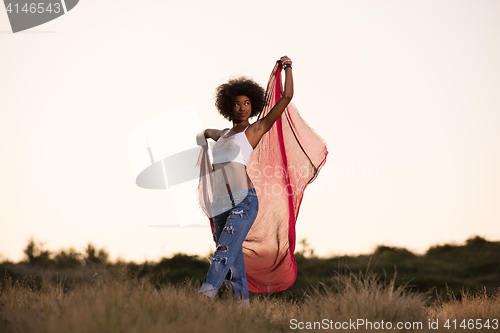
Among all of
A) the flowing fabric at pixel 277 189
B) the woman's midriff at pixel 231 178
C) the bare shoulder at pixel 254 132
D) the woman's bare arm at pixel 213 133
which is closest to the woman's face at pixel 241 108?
the bare shoulder at pixel 254 132

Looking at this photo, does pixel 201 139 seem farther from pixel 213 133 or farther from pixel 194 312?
pixel 194 312

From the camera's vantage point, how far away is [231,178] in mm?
4121

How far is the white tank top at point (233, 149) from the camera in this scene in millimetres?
4148

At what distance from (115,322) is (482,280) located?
2303 centimetres

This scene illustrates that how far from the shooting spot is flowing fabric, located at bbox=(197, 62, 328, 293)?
209 inches

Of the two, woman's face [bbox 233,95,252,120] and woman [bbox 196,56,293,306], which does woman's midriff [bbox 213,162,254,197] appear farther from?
woman's face [bbox 233,95,252,120]

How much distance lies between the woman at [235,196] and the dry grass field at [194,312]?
0.73 feet

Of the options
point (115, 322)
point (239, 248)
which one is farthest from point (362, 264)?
point (115, 322)

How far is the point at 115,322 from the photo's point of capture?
2.71m

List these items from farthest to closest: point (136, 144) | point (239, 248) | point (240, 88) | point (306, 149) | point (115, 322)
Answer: point (136, 144), point (306, 149), point (240, 88), point (239, 248), point (115, 322)

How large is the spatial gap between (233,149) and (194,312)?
5.33ft

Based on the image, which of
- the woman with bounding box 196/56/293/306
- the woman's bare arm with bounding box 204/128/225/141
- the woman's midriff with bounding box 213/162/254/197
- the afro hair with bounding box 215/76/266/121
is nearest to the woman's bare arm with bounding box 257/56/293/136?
the woman with bounding box 196/56/293/306

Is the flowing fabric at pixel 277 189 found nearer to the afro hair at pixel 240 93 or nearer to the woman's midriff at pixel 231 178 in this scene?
the afro hair at pixel 240 93

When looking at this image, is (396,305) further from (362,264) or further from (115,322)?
(362,264)
